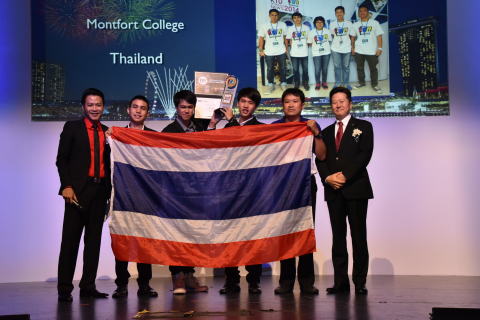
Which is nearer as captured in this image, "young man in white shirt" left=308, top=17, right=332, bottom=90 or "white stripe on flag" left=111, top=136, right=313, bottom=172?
"white stripe on flag" left=111, top=136, right=313, bottom=172

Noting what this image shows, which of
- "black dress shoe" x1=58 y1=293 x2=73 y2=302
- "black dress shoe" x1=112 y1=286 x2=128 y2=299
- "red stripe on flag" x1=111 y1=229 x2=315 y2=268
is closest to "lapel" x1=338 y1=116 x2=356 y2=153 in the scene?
"red stripe on flag" x1=111 y1=229 x2=315 y2=268

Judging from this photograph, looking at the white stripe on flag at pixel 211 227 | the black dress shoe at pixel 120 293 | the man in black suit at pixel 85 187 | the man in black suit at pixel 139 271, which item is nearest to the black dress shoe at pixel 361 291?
the white stripe on flag at pixel 211 227

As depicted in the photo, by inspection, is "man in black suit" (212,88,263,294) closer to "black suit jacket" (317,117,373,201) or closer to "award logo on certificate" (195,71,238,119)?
"award logo on certificate" (195,71,238,119)

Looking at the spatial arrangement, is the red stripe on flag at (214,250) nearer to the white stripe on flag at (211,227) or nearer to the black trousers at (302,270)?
the white stripe on flag at (211,227)

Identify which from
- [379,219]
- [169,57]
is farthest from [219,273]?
[169,57]

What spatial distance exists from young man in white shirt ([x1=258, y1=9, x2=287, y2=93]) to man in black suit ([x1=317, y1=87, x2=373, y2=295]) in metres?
1.57

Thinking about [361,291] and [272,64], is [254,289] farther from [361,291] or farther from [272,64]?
[272,64]

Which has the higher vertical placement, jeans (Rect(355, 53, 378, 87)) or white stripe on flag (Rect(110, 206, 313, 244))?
jeans (Rect(355, 53, 378, 87))

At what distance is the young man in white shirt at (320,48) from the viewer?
623cm

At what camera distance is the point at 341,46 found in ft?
20.4

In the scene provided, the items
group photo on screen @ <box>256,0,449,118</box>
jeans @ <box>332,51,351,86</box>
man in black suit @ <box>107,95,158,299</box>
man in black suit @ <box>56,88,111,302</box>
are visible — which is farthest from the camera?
jeans @ <box>332,51,351,86</box>

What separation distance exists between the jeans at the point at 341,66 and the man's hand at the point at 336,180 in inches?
71.8

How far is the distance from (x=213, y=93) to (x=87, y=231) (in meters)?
1.29

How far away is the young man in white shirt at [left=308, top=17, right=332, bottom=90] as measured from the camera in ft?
20.4
